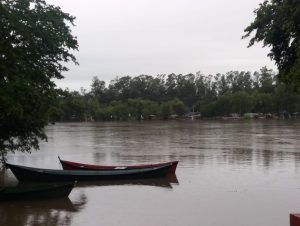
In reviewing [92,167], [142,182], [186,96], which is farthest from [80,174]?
[186,96]

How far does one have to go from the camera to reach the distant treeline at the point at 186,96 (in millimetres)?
127125

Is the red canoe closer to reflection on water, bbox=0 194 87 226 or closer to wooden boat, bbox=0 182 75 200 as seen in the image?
reflection on water, bbox=0 194 87 226

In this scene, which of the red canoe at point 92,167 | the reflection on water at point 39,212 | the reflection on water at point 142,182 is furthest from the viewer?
the red canoe at point 92,167

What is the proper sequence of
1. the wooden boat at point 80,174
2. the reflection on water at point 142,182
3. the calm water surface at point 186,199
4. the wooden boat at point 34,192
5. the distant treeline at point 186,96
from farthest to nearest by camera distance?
the distant treeline at point 186,96 → the reflection on water at point 142,182 → the wooden boat at point 80,174 → the wooden boat at point 34,192 → the calm water surface at point 186,199

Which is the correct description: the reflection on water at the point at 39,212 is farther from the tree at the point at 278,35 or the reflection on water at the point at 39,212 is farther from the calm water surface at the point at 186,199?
the tree at the point at 278,35

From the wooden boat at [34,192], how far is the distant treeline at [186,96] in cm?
10429

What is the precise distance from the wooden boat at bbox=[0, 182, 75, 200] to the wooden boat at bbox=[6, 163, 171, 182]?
2.95m

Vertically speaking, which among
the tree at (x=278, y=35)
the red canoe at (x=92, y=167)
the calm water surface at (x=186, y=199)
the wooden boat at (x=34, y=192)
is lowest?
the calm water surface at (x=186, y=199)

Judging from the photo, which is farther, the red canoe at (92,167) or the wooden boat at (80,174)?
the red canoe at (92,167)

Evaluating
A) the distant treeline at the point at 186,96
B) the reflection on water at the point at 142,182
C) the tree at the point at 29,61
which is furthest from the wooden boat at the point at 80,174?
the distant treeline at the point at 186,96

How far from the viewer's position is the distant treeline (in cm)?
12712

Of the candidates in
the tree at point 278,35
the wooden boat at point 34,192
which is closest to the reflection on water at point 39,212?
the wooden boat at point 34,192

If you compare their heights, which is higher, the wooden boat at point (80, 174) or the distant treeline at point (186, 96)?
the distant treeline at point (186, 96)

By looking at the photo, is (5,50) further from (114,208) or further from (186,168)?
(186,168)
